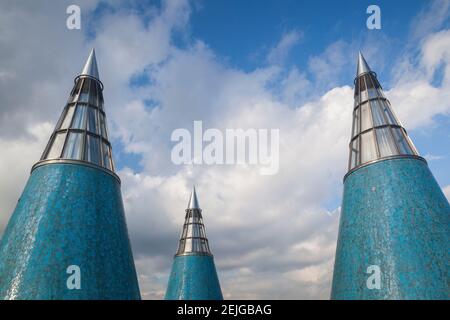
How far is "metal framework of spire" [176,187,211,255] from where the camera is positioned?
31.9 m

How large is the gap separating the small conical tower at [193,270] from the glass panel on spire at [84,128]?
16.7m

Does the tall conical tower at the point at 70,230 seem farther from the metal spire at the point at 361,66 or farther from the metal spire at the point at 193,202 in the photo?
the metal spire at the point at 193,202

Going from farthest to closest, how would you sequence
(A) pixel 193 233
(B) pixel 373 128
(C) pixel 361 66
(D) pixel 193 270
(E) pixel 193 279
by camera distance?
1. (A) pixel 193 233
2. (D) pixel 193 270
3. (E) pixel 193 279
4. (C) pixel 361 66
5. (B) pixel 373 128

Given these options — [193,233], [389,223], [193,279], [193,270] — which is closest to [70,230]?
[389,223]

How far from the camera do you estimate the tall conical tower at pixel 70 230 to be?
38.7 feet

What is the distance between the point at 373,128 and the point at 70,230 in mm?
15825

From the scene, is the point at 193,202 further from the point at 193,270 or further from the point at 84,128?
the point at 84,128

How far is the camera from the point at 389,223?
1488 centimetres

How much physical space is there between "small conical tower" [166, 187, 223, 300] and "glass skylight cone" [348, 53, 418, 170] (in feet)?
57.4

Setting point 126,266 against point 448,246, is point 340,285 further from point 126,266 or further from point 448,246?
point 126,266

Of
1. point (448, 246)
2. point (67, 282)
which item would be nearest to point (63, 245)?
point (67, 282)

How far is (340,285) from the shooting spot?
51.6 feet

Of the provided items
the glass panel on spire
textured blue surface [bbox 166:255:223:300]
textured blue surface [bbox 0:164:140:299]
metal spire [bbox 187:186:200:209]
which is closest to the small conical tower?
textured blue surface [bbox 166:255:223:300]

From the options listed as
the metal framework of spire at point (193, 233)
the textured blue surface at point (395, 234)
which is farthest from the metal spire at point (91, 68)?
the metal framework of spire at point (193, 233)
